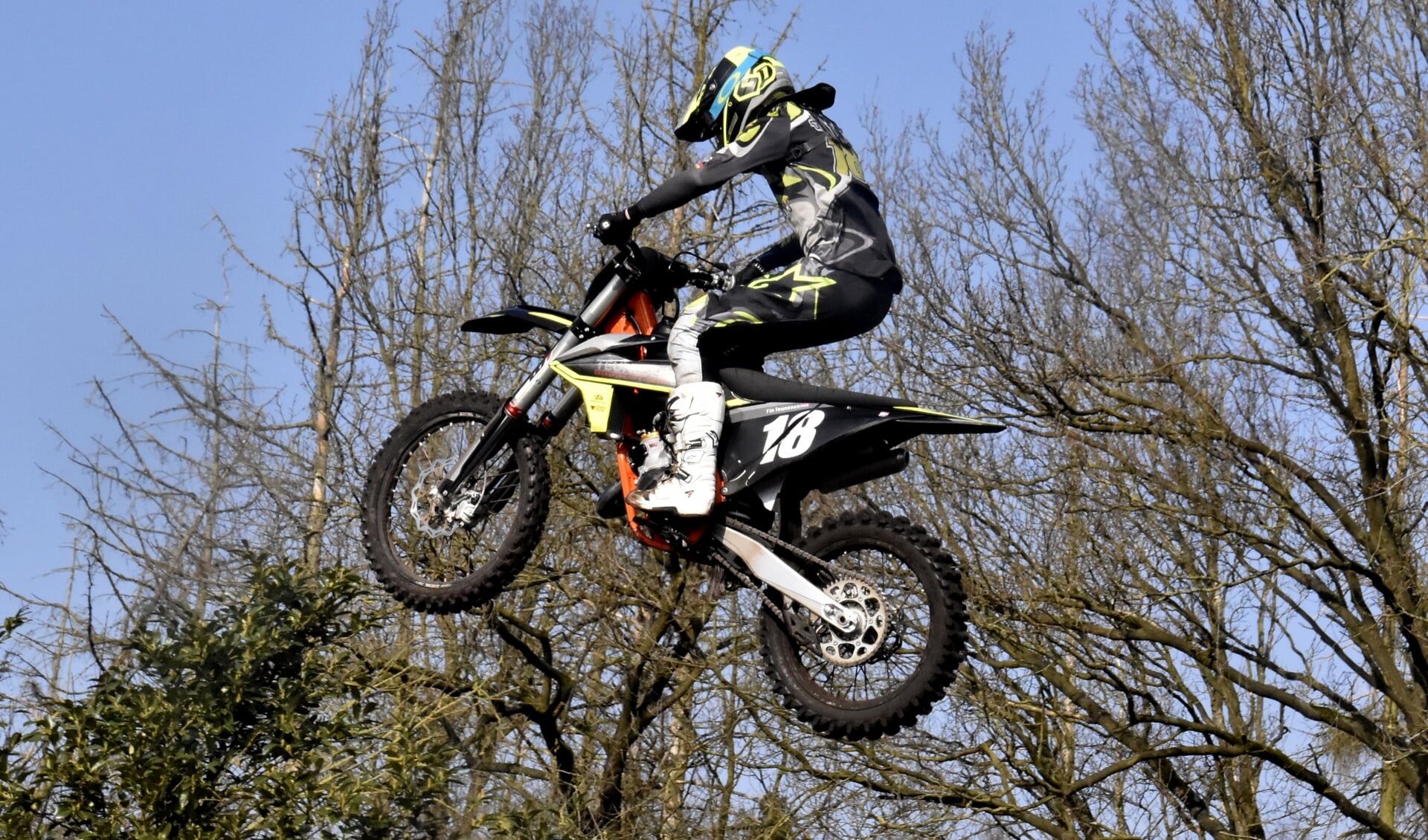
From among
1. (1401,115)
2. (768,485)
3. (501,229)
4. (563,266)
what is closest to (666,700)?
(563,266)

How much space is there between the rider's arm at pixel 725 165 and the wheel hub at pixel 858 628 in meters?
1.44

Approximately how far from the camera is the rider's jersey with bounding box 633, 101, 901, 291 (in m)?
5.70

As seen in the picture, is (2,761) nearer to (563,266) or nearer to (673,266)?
(673,266)

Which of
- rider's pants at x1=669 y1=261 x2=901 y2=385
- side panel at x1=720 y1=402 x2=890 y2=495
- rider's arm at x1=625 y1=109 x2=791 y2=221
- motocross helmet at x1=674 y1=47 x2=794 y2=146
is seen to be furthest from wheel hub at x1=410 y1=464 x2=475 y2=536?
motocross helmet at x1=674 y1=47 x2=794 y2=146

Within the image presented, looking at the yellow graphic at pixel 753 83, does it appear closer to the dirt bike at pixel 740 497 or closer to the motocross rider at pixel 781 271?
the motocross rider at pixel 781 271

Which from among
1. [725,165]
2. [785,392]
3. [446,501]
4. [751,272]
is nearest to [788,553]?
[785,392]

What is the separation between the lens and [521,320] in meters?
6.37

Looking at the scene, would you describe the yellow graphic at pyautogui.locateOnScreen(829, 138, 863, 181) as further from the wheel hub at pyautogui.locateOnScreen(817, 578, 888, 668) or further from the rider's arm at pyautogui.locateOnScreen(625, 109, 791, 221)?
the wheel hub at pyautogui.locateOnScreen(817, 578, 888, 668)

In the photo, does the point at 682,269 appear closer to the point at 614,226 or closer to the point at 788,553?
Result: the point at 614,226

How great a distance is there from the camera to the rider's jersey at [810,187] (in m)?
5.70

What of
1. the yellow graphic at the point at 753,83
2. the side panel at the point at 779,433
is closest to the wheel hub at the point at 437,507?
the side panel at the point at 779,433

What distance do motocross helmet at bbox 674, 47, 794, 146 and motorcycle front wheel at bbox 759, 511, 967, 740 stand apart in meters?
1.48

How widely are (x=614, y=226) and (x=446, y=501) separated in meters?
1.30

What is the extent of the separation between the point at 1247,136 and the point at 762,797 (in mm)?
7364
